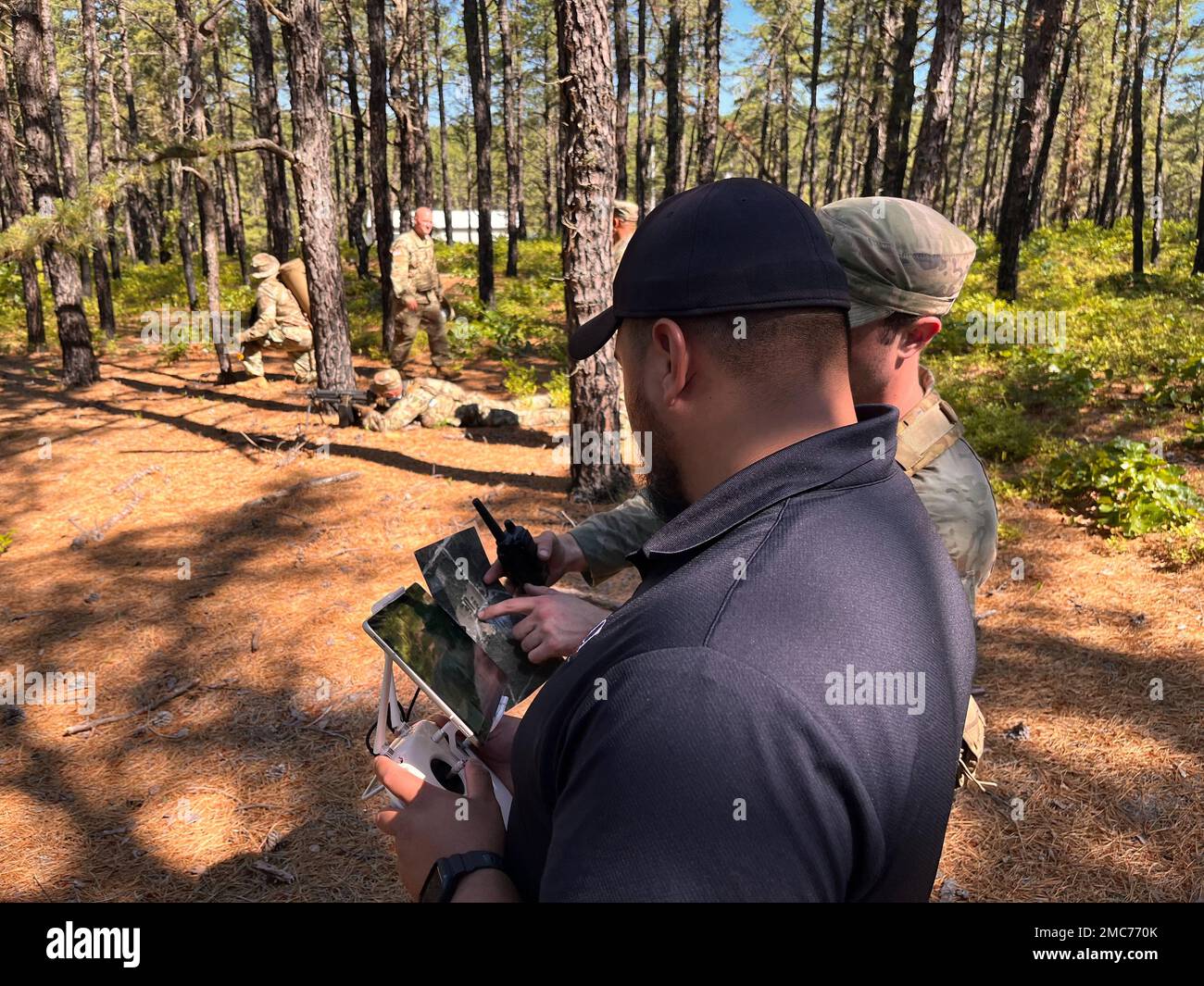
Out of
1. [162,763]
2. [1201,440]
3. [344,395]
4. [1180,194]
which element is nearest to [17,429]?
[344,395]

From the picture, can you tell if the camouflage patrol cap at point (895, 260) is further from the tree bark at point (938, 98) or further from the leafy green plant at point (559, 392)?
the tree bark at point (938, 98)

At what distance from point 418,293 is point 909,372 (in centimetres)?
1214

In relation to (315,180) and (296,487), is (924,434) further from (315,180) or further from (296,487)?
(315,180)

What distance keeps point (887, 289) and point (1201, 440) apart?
26.9 ft

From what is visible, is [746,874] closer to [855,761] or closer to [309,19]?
[855,761]

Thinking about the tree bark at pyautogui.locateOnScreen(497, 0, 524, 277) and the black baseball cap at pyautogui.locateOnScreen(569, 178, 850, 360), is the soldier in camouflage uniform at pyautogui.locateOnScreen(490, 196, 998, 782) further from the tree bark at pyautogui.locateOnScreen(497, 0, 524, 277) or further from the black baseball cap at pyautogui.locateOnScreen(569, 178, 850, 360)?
the tree bark at pyautogui.locateOnScreen(497, 0, 524, 277)

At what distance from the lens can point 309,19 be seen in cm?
1062

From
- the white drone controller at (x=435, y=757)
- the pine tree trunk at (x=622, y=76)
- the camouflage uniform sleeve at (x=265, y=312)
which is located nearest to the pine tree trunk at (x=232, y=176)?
the pine tree trunk at (x=622, y=76)

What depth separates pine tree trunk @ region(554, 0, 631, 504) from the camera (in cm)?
705

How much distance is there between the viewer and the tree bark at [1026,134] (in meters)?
14.9

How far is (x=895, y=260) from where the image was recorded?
93.5 inches

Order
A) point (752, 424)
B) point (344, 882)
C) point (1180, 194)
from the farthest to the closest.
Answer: point (1180, 194) < point (344, 882) < point (752, 424)

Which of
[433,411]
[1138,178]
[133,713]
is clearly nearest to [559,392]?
[433,411]

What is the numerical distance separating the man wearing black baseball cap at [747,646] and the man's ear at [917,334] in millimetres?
988
